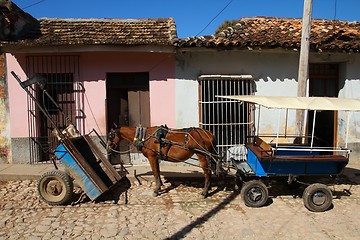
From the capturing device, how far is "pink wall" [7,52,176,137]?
7703 mm

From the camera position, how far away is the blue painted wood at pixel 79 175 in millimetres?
5113

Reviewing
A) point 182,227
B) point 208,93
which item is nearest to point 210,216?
point 182,227

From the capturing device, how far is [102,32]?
820 centimetres

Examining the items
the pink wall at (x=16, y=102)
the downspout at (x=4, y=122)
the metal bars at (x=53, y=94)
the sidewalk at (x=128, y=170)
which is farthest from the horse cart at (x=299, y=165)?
the downspout at (x=4, y=122)

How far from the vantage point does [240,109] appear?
321 inches

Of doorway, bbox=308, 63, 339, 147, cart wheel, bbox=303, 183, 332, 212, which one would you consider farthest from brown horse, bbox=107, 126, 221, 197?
doorway, bbox=308, 63, 339, 147

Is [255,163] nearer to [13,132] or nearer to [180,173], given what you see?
[180,173]

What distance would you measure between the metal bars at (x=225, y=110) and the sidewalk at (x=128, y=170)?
132 centimetres

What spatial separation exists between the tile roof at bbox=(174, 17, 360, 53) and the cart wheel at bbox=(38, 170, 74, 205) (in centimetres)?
404

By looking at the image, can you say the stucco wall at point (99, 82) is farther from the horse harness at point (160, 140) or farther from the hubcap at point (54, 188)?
the hubcap at point (54, 188)

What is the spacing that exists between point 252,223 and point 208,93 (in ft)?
13.5

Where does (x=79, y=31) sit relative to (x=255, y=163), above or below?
above

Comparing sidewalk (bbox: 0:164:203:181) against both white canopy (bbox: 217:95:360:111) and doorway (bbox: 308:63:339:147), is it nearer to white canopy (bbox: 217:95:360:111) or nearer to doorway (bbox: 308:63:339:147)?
white canopy (bbox: 217:95:360:111)

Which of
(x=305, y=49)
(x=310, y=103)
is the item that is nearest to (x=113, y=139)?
(x=310, y=103)
